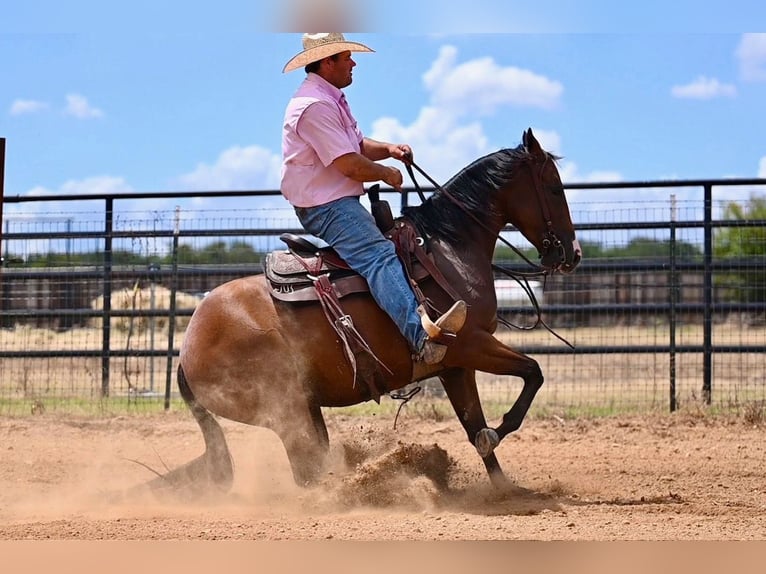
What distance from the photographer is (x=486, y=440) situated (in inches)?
232

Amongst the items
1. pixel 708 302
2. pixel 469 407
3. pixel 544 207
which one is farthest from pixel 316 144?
pixel 708 302

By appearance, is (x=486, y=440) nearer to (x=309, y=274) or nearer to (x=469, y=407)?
(x=469, y=407)

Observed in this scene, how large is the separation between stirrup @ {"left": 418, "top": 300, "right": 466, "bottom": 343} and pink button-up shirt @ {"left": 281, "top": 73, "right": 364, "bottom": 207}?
101 cm

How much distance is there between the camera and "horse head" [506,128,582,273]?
6.23 m

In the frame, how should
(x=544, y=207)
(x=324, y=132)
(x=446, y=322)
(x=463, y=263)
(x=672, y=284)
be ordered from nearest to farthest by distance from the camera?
(x=446, y=322)
(x=324, y=132)
(x=463, y=263)
(x=544, y=207)
(x=672, y=284)

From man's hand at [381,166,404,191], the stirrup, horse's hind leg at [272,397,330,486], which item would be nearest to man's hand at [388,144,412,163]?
man's hand at [381,166,404,191]

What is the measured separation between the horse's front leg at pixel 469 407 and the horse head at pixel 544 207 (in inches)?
36.6

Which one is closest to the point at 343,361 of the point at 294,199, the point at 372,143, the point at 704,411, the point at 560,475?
the point at 294,199

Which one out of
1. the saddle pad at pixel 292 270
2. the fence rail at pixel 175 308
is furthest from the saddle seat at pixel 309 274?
the fence rail at pixel 175 308

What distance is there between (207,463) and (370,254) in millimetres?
1751

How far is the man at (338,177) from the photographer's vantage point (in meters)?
5.68

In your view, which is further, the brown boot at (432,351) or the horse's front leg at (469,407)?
the horse's front leg at (469,407)

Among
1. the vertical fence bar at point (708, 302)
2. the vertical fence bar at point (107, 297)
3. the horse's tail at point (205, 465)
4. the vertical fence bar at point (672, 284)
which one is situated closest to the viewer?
the horse's tail at point (205, 465)

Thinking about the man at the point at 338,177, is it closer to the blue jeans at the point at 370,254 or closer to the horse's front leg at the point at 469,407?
the blue jeans at the point at 370,254
